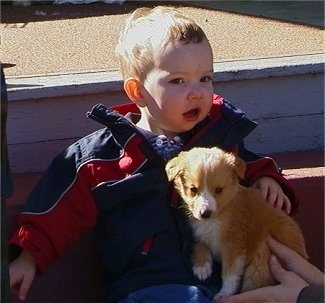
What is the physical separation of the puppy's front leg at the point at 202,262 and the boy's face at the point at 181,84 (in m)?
0.38

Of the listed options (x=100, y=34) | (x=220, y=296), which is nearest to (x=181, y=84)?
(x=220, y=296)

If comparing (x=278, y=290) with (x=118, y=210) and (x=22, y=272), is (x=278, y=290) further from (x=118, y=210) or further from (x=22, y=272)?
(x=22, y=272)

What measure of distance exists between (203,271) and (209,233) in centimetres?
12

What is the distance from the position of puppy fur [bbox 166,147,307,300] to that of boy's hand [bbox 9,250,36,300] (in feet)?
1.59

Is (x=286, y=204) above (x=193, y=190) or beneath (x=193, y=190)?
beneath

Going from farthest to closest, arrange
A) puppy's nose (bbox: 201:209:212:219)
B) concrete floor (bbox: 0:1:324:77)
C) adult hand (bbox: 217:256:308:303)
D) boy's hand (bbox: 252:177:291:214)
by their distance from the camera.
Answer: concrete floor (bbox: 0:1:324:77)
boy's hand (bbox: 252:177:291:214)
adult hand (bbox: 217:256:308:303)
puppy's nose (bbox: 201:209:212:219)

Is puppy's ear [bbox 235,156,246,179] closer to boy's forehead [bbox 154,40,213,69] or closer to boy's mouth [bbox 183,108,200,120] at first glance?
boy's mouth [bbox 183,108,200,120]

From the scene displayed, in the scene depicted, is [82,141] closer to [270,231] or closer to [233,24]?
[270,231]

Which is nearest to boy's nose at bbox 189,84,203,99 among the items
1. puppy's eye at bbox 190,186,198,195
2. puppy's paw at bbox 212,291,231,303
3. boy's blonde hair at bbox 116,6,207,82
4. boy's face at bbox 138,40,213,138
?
boy's face at bbox 138,40,213,138

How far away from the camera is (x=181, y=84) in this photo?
2.81m

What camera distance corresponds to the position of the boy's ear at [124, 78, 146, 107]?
2.91 m

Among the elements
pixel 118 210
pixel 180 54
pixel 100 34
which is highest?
pixel 180 54

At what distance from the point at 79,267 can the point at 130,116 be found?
0.54 meters

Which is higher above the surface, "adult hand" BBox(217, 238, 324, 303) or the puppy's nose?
the puppy's nose
